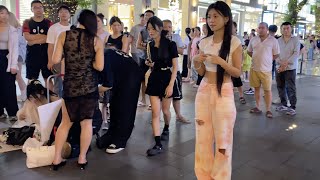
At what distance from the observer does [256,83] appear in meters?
6.21

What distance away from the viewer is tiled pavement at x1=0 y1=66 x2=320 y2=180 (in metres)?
3.47

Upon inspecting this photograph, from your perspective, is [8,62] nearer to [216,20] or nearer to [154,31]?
[154,31]

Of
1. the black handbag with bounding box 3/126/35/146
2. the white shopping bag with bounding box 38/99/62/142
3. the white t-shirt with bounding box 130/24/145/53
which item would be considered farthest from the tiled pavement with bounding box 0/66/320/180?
the white t-shirt with bounding box 130/24/145/53

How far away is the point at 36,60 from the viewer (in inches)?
217

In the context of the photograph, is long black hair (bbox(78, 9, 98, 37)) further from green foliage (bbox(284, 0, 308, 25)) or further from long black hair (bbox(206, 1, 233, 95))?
green foliage (bbox(284, 0, 308, 25))

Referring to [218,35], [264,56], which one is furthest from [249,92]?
[218,35]

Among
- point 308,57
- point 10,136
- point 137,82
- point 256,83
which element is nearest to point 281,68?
point 256,83

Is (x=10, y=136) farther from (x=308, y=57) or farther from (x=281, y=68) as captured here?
(x=308, y=57)

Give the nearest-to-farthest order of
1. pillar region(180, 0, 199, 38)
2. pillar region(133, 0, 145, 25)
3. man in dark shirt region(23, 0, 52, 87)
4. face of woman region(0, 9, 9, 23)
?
face of woman region(0, 9, 9, 23) < man in dark shirt region(23, 0, 52, 87) < pillar region(133, 0, 145, 25) < pillar region(180, 0, 199, 38)

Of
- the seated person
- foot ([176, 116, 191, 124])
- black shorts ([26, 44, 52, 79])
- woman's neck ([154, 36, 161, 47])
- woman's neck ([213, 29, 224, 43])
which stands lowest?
foot ([176, 116, 191, 124])

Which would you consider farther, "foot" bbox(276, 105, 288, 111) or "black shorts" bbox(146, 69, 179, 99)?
"foot" bbox(276, 105, 288, 111)

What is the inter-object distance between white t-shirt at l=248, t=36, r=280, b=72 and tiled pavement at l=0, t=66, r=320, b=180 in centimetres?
94

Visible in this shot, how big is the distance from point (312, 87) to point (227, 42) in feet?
26.3

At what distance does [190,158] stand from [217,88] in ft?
4.91
